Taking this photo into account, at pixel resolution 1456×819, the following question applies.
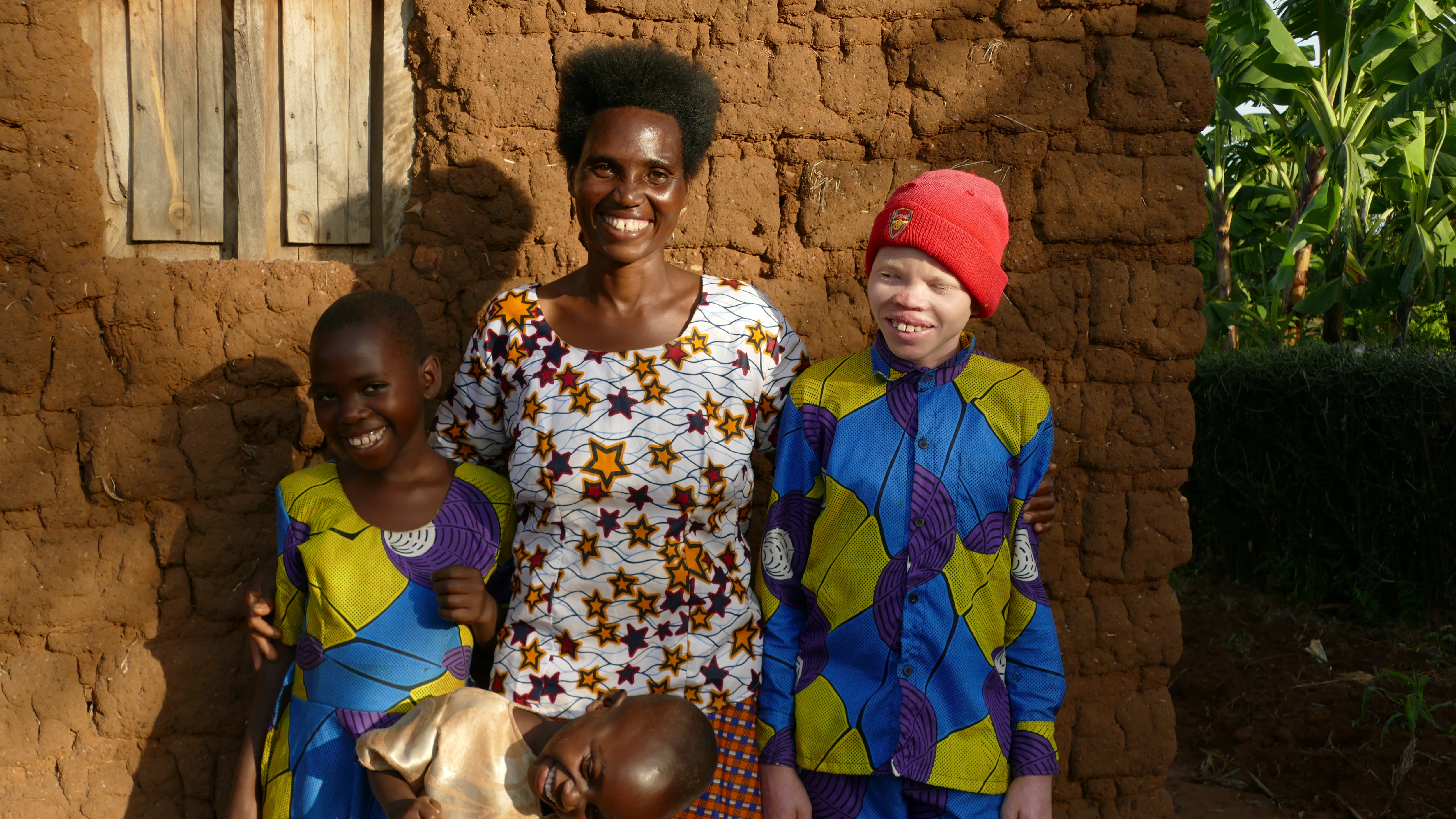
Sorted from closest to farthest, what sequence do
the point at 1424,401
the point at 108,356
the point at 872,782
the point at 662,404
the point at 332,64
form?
the point at 872,782 < the point at 662,404 < the point at 108,356 < the point at 332,64 < the point at 1424,401

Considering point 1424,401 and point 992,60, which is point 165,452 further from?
point 1424,401

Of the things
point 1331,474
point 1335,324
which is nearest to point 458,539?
point 1331,474

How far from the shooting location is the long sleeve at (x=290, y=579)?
1.99 m

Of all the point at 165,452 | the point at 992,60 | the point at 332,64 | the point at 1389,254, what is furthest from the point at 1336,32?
the point at 165,452

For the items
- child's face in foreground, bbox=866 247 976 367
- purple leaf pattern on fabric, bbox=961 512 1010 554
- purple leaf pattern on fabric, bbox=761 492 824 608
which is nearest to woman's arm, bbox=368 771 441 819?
purple leaf pattern on fabric, bbox=761 492 824 608

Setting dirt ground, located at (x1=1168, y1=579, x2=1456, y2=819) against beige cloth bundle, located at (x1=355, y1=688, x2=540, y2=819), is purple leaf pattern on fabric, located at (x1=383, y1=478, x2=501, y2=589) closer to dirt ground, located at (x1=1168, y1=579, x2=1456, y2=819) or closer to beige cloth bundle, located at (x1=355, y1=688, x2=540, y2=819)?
beige cloth bundle, located at (x1=355, y1=688, x2=540, y2=819)

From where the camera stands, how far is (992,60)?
8.51 feet

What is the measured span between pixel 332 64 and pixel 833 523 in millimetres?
1848

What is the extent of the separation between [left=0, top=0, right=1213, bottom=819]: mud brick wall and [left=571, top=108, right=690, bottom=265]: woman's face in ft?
2.05

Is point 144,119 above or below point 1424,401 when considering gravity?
above

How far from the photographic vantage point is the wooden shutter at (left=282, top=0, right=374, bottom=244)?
2555 millimetres

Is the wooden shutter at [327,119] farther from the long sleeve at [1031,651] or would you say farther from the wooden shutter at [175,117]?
the long sleeve at [1031,651]

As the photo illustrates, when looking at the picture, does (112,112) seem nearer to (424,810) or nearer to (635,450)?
(635,450)

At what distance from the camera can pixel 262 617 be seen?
205 cm
